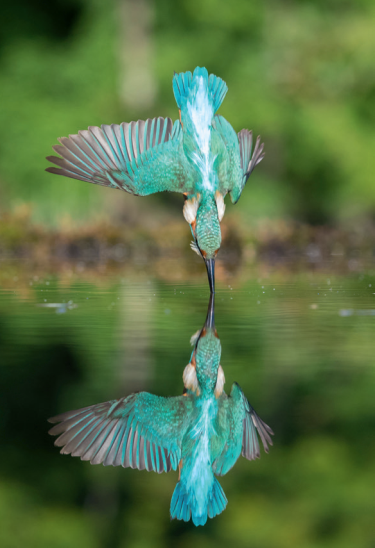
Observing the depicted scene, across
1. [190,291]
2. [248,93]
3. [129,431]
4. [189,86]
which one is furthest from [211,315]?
[248,93]

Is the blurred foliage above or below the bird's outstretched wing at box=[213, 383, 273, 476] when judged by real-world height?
above

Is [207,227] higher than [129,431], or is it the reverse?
[207,227]

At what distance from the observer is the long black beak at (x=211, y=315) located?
4793 millimetres

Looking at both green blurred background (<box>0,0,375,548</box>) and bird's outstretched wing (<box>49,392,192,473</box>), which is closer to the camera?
green blurred background (<box>0,0,375,548</box>)

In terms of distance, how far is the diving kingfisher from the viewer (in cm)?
215

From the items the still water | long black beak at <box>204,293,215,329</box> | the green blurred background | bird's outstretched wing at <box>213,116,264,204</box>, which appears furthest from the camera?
bird's outstretched wing at <box>213,116,264,204</box>

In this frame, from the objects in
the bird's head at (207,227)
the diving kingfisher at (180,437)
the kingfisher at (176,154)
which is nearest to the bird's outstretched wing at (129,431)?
the diving kingfisher at (180,437)

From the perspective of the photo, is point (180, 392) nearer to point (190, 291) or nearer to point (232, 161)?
point (232, 161)

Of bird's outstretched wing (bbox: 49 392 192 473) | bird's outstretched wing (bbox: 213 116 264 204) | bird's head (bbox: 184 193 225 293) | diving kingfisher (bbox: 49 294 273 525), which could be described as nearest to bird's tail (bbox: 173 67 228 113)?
bird's outstretched wing (bbox: 213 116 264 204)

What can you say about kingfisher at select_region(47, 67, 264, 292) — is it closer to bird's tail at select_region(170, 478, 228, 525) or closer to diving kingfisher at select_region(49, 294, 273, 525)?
diving kingfisher at select_region(49, 294, 273, 525)

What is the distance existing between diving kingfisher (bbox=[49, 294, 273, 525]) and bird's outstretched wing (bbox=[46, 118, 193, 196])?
3192mm

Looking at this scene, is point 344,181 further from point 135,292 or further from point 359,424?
point 359,424

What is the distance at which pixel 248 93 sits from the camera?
1537 centimetres

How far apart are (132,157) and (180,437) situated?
3.94m
